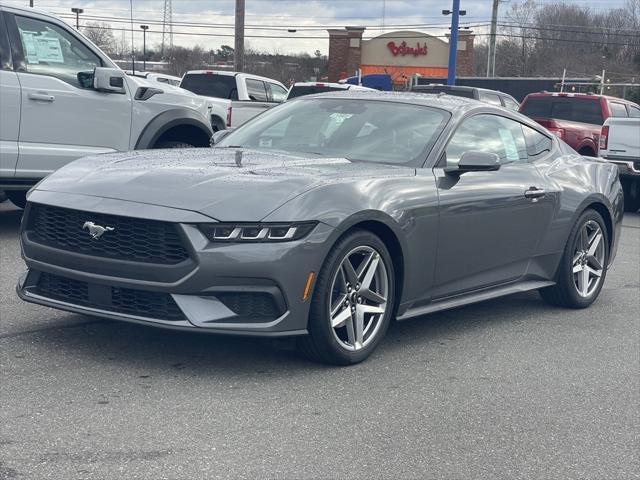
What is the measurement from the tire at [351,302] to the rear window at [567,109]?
15.1m

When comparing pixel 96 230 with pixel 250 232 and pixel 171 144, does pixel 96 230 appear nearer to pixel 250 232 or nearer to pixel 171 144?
pixel 250 232

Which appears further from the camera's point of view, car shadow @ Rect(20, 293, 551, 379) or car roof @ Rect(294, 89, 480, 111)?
car roof @ Rect(294, 89, 480, 111)

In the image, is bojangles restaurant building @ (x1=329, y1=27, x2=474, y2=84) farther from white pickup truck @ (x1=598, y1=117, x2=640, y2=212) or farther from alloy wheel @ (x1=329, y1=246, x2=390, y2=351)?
alloy wheel @ (x1=329, y1=246, x2=390, y2=351)

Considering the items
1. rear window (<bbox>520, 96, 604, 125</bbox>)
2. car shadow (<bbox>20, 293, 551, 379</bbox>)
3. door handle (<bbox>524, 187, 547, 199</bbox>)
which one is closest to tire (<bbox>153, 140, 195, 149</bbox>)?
car shadow (<bbox>20, 293, 551, 379</bbox>)

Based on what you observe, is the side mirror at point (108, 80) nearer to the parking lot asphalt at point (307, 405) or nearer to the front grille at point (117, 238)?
the parking lot asphalt at point (307, 405)

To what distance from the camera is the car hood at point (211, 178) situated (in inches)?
193

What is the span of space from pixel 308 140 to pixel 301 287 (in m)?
1.69

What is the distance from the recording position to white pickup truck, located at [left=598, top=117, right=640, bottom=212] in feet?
49.2

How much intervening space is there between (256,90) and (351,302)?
15555 mm

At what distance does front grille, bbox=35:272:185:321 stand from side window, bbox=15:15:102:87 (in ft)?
14.3

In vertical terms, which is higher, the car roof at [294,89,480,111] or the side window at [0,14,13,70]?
the side window at [0,14,13,70]

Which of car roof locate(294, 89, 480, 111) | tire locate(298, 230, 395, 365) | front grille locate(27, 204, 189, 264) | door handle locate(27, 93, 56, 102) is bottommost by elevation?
tire locate(298, 230, 395, 365)

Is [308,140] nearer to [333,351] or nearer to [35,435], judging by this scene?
[333,351]

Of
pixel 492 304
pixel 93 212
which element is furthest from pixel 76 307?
pixel 492 304
